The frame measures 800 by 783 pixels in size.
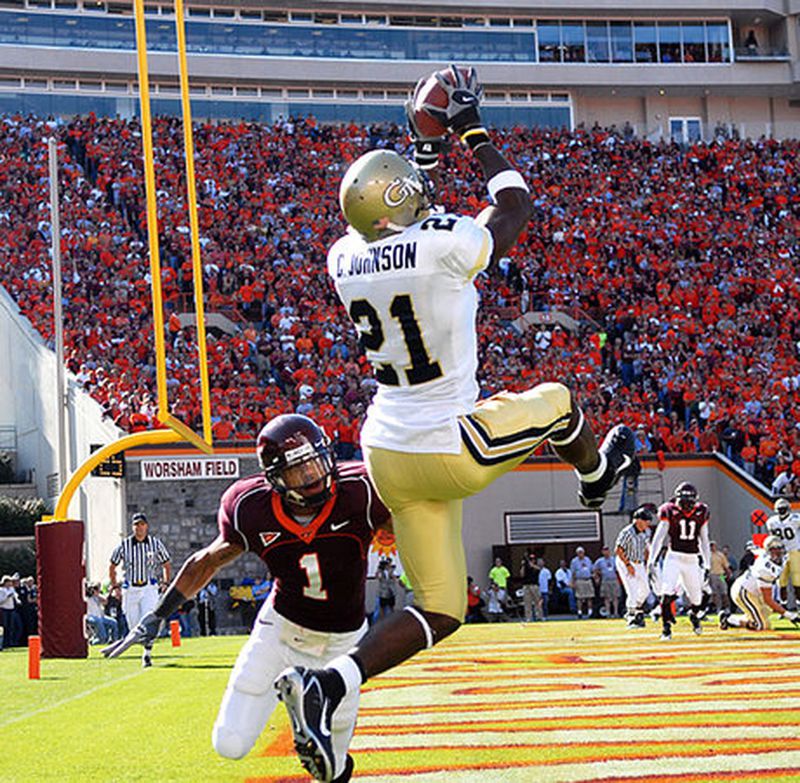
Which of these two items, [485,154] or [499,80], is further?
[499,80]

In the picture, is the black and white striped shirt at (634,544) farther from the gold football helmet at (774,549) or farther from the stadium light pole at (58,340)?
the stadium light pole at (58,340)

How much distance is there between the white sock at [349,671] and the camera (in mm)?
4723

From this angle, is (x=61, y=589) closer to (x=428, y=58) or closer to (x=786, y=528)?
(x=786, y=528)

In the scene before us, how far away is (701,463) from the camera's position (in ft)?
78.5

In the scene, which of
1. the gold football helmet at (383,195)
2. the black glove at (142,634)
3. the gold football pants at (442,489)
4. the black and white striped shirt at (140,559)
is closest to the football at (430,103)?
the gold football helmet at (383,195)

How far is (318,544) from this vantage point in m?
5.59

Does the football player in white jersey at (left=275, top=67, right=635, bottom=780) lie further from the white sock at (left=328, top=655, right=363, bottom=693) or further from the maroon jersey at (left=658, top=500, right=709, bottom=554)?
the maroon jersey at (left=658, top=500, right=709, bottom=554)

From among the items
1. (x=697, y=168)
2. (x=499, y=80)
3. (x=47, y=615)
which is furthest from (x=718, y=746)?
(x=499, y=80)

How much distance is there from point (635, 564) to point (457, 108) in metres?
11.7

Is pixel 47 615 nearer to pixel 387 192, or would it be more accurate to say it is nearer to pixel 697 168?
pixel 387 192

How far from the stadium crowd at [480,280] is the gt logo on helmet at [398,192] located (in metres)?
15.6

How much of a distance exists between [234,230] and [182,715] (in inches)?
799

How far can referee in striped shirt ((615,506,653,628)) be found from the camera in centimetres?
1603

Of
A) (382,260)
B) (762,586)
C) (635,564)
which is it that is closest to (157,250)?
(762,586)
